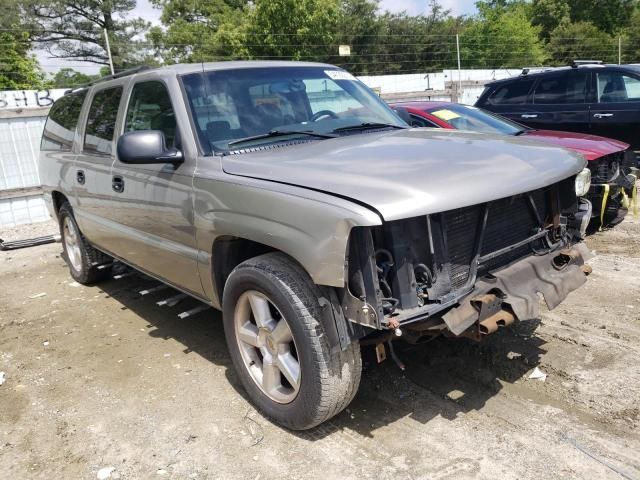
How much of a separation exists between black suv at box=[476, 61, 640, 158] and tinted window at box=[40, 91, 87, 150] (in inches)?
255

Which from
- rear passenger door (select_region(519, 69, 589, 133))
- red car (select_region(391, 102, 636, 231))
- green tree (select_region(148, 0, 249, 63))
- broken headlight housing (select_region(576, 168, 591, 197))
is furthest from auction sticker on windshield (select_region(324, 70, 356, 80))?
green tree (select_region(148, 0, 249, 63))

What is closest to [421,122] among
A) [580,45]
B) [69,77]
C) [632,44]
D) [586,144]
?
[586,144]

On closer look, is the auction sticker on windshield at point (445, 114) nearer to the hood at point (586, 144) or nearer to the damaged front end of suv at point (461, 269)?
the hood at point (586, 144)

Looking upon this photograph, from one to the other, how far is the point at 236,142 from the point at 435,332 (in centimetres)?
161

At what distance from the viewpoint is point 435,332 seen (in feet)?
8.68

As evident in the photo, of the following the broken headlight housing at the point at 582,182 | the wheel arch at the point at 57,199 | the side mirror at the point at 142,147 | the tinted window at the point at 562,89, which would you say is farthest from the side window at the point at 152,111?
the tinted window at the point at 562,89

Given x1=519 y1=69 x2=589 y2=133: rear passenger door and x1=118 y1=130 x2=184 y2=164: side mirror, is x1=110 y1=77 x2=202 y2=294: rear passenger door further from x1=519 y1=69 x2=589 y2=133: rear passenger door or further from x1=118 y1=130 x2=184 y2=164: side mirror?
x1=519 y1=69 x2=589 y2=133: rear passenger door

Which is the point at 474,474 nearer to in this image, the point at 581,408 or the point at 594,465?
the point at 594,465

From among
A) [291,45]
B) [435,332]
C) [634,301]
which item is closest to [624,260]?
[634,301]

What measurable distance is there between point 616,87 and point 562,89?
0.72 metres

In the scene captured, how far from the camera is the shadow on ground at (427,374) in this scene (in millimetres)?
3137

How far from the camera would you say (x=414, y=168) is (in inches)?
106

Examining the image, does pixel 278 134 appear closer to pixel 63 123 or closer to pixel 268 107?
pixel 268 107

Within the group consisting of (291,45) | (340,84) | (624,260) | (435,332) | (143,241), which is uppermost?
(291,45)
